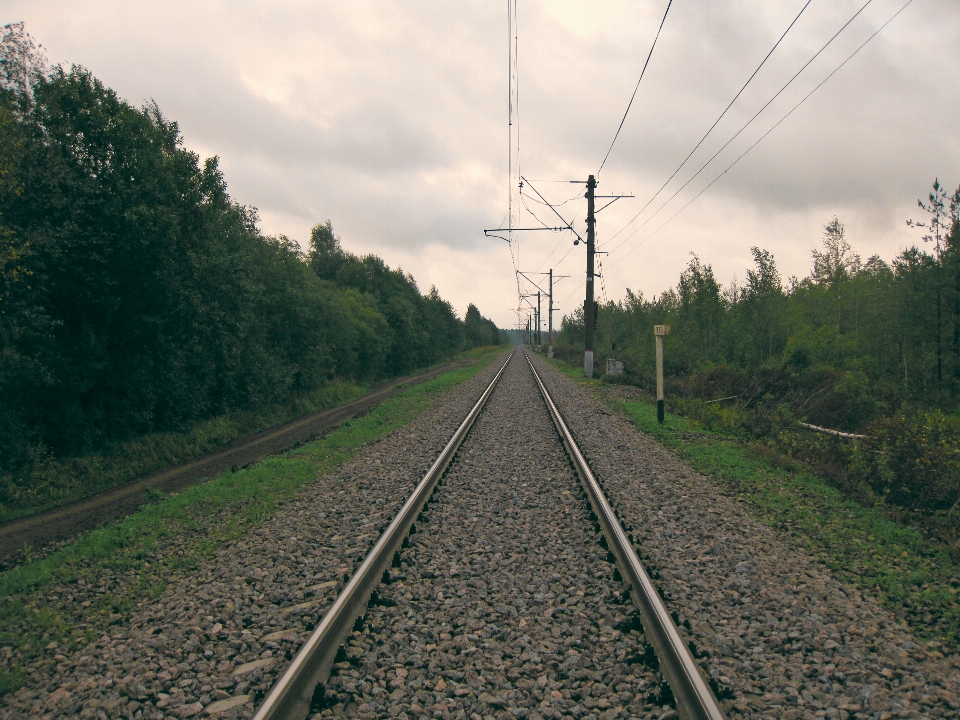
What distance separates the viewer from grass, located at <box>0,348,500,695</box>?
4.61 metres

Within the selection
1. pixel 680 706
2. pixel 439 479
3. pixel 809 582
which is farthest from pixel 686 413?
pixel 680 706

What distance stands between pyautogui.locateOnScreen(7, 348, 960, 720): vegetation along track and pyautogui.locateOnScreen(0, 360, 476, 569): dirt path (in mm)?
5047

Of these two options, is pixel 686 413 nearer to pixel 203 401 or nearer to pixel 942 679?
pixel 942 679

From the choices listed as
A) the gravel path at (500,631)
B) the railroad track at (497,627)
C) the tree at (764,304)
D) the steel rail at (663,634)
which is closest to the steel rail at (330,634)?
the railroad track at (497,627)

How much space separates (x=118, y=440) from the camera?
15156 mm

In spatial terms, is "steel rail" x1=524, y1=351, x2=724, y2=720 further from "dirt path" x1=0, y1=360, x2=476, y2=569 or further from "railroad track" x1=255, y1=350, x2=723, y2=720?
"dirt path" x1=0, y1=360, x2=476, y2=569

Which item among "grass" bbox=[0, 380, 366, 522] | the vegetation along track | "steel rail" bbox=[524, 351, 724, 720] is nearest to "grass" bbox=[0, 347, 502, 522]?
"grass" bbox=[0, 380, 366, 522]

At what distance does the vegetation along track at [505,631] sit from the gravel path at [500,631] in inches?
0.6

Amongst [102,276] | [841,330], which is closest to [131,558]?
[102,276]

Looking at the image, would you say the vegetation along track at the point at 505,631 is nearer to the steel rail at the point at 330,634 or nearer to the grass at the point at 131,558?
the steel rail at the point at 330,634

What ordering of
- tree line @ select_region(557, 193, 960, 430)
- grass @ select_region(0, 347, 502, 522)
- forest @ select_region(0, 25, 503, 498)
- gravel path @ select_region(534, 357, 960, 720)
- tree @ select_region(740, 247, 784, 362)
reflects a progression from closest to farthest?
gravel path @ select_region(534, 357, 960, 720), grass @ select_region(0, 347, 502, 522), forest @ select_region(0, 25, 503, 498), tree line @ select_region(557, 193, 960, 430), tree @ select_region(740, 247, 784, 362)

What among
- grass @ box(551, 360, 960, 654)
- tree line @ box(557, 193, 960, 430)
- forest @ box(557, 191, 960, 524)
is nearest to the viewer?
grass @ box(551, 360, 960, 654)

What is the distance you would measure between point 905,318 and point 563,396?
11.1 metres

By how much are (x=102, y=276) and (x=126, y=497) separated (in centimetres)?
566
